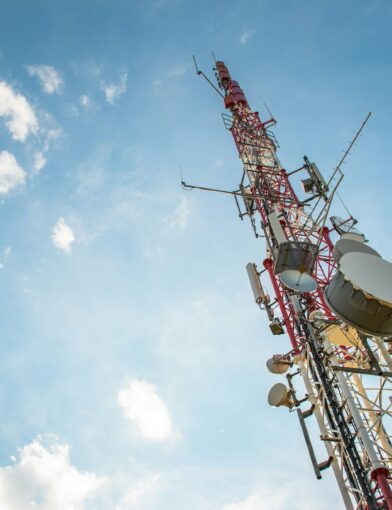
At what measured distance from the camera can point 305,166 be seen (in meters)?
15.2

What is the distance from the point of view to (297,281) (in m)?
9.61

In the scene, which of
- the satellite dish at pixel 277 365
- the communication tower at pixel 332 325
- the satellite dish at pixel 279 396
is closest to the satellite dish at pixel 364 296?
the communication tower at pixel 332 325

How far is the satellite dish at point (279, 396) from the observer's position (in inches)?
420

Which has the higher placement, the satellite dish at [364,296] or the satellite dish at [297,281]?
the satellite dish at [297,281]

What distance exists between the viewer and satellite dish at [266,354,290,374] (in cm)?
1131

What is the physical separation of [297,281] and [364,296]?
2.28m

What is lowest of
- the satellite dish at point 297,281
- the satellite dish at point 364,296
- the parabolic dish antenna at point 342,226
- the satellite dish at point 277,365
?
the satellite dish at point 364,296

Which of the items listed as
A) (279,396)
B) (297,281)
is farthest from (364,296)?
(279,396)

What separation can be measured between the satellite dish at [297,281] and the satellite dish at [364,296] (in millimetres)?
1728

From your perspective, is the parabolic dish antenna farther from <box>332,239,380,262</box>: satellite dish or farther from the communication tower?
<box>332,239,380,262</box>: satellite dish

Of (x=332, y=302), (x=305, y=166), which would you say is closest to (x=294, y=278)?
(x=332, y=302)

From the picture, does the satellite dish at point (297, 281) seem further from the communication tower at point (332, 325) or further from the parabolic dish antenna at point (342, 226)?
the parabolic dish antenna at point (342, 226)

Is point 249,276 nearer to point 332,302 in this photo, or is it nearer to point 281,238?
point 281,238

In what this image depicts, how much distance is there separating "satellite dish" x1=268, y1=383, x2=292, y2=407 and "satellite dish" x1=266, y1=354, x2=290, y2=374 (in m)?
0.59
